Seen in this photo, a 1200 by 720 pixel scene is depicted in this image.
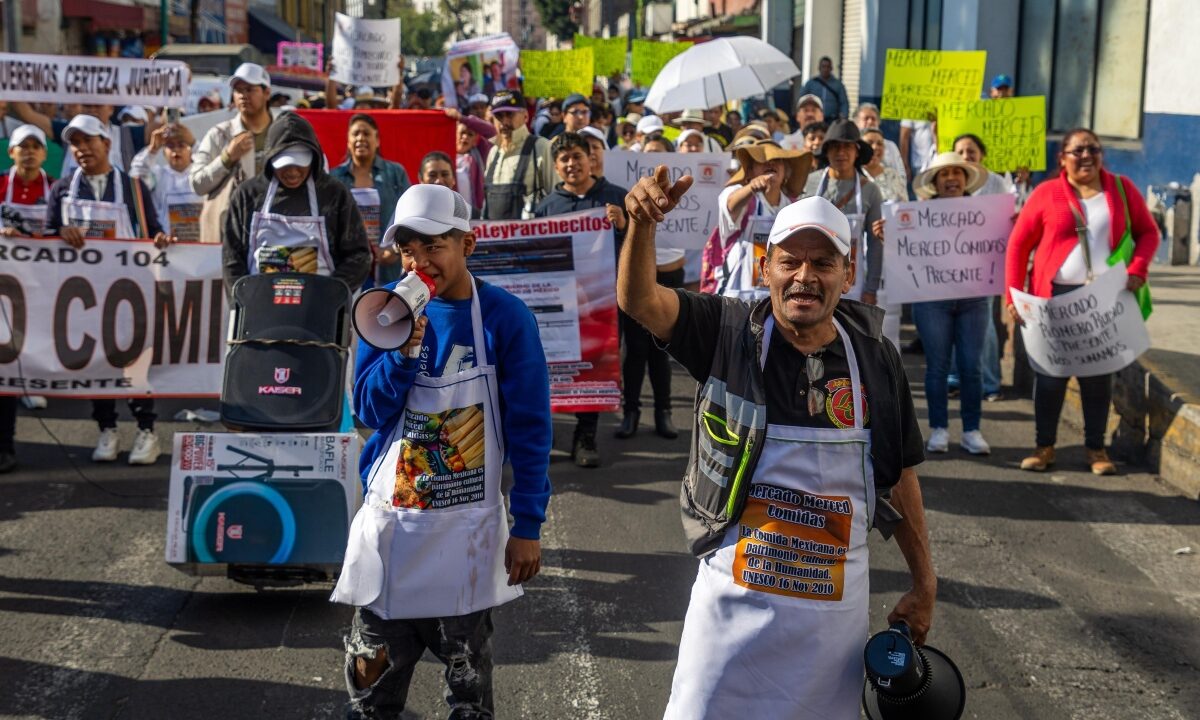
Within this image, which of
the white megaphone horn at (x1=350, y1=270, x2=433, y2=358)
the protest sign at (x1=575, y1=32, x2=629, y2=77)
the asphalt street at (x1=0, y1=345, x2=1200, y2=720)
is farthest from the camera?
the protest sign at (x1=575, y1=32, x2=629, y2=77)

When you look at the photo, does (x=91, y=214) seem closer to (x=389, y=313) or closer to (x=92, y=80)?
(x=92, y=80)

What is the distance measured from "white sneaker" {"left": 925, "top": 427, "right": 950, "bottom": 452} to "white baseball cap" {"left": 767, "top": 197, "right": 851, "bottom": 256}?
19.0 feet

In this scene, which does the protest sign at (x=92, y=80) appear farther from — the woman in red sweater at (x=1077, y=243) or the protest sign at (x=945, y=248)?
the woman in red sweater at (x=1077, y=243)

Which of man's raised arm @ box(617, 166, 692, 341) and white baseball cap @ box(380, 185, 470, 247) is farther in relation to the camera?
white baseball cap @ box(380, 185, 470, 247)

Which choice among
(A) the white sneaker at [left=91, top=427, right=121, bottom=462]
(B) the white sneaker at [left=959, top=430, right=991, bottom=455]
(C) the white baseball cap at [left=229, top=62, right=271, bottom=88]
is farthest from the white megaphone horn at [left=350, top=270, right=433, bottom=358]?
(C) the white baseball cap at [left=229, top=62, right=271, bottom=88]

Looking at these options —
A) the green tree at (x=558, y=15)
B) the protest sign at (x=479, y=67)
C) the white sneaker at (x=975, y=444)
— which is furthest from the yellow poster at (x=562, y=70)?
the green tree at (x=558, y=15)

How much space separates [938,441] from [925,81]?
17.5 feet

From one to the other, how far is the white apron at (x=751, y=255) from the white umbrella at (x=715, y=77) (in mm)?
6702

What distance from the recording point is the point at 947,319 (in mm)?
9203

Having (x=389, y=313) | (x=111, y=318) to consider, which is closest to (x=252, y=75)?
(x=111, y=318)

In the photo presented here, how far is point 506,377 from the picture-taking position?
4.03 m

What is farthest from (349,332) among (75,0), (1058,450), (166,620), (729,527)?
(75,0)

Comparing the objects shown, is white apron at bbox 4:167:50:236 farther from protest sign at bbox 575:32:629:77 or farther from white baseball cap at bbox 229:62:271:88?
protest sign at bbox 575:32:629:77

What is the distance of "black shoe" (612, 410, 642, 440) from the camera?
948cm
